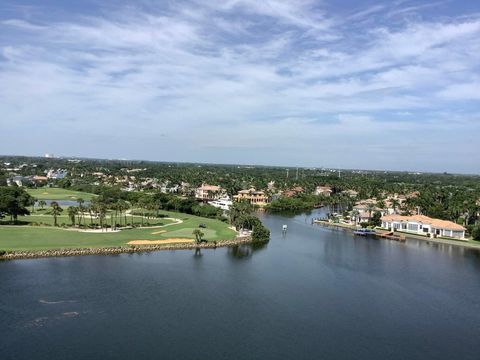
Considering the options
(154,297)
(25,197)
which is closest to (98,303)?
(154,297)

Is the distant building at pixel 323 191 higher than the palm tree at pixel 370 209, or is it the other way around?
the distant building at pixel 323 191

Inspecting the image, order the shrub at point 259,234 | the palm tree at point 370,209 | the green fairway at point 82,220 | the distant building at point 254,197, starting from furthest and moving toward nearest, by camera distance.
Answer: the distant building at point 254,197 → the palm tree at point 370,209 → the green fairway at point 82,220 → the shrub at point 259,234

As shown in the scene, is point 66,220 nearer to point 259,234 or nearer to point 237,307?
point 259,234

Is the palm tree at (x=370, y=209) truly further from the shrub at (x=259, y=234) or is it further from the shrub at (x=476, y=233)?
the shrub at (x=259, y=234)

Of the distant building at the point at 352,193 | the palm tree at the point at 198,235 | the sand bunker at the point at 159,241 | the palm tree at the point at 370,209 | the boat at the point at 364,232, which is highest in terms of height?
the distant building at the point at 352,193

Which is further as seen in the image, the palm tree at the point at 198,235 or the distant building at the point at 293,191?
the distant building at the point at 293,191

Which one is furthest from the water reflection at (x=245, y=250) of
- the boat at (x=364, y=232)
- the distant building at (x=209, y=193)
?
the distant building at (x=209, y=193)

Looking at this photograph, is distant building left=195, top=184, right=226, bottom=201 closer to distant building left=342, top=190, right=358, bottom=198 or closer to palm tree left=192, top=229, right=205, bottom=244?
distant building left=342, top=190, right=358, bottom=198

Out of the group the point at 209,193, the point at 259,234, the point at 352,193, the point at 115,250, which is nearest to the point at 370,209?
the point at 259,234
